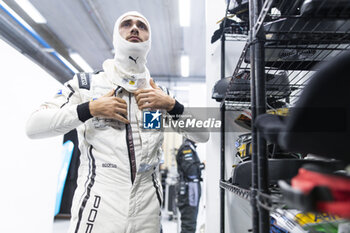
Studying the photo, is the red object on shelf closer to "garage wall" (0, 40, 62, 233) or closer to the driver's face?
the driver's face

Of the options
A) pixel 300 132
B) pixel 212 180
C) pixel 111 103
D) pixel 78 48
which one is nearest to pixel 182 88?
pixel 78 48

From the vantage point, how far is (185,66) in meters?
5.48

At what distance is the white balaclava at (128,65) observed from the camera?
3.17ft

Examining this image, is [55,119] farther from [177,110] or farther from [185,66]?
[185,66]

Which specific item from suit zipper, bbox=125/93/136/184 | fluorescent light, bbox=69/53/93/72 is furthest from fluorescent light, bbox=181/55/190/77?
suit zipper, bbox=125/93/136/184

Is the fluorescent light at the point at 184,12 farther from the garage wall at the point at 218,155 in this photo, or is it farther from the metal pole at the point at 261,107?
the metal pole at the point at 261,107

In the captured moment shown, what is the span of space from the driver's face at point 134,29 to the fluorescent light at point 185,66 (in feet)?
13.2

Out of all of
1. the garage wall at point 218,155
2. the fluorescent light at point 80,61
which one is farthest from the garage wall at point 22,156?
the fluorescent light at point 80,61

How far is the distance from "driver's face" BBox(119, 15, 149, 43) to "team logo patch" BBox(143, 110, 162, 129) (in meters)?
0.36

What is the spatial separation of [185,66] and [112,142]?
482cm

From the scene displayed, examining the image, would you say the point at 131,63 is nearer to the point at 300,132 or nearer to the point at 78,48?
the point at 300,132

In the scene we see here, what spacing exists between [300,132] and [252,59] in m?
0.29

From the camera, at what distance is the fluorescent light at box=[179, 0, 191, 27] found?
11.0ft

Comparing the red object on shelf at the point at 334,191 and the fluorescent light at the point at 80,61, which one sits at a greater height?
the fluorescent light at the point at 80,61
